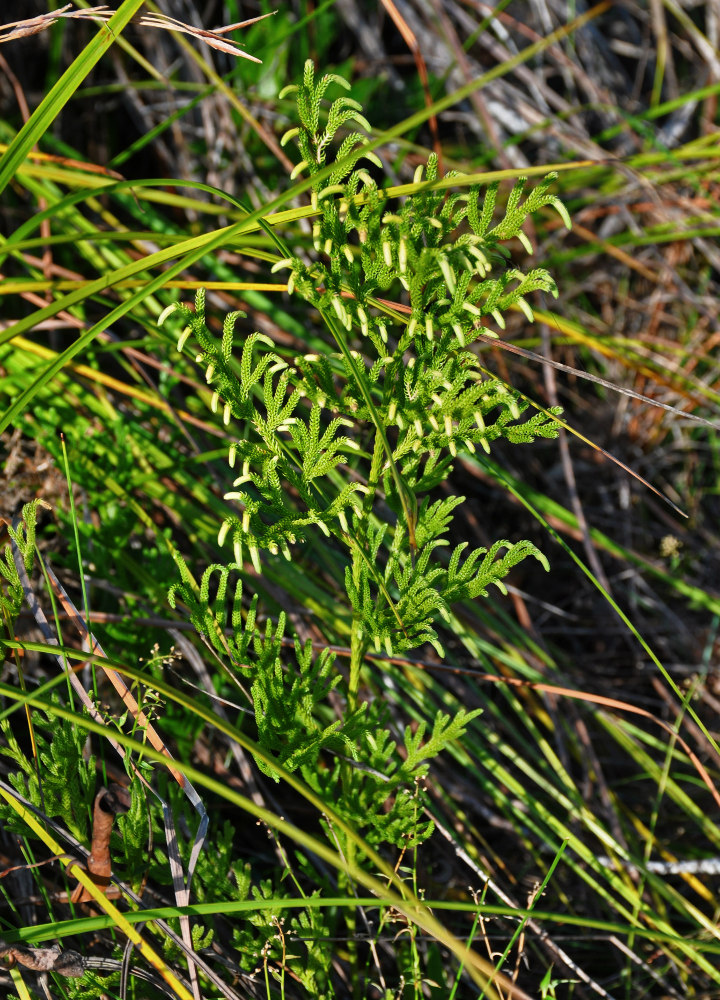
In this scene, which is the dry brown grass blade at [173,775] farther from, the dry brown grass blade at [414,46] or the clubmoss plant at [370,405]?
the dry brown grass blade at [414,46]

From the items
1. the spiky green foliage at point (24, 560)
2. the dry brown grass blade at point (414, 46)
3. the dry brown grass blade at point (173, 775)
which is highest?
the dry brown grass blade at point (414, 46)

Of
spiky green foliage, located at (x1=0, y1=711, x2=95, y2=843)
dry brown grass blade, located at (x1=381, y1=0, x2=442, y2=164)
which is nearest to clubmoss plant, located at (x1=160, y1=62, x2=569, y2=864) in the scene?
spiky green foliage, located at (x1=0, y1=711, x2=95, y2=843)

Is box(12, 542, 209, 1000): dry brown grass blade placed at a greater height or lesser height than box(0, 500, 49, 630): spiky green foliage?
lesser

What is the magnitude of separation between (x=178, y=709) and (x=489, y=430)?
0.74 meters

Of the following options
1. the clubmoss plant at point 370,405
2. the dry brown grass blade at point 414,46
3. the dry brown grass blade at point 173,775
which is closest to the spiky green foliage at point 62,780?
the dry brown grass blade at point 173,775

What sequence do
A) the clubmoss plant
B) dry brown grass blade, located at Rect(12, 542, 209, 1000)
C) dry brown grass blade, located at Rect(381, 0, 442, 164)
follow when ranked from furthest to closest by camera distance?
dry brown grass blade, located at Rect(381, 0, 442, 164) < dry brown grass blade, located at Rect(12, 542, 209, 1000) < the clubmoss plant

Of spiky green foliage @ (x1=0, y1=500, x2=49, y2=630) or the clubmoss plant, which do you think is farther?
spiky green foliage @ (x1=0, y1=500, x2=49, y2=630)

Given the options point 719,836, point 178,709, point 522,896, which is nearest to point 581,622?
point 719,836

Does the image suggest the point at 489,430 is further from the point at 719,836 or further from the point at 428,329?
the point at 719,836

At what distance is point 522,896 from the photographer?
1473mm

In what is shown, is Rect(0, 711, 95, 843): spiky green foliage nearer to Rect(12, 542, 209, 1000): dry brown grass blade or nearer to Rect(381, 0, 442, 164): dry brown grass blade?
Rect(12, 542, 209, 1000): dry brown grass blade

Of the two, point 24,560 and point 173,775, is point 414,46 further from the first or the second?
point 173,775

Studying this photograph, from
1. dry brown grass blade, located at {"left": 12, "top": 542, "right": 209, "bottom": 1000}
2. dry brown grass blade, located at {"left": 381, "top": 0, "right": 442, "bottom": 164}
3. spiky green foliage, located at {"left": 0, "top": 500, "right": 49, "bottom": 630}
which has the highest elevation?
dry brown grass blade, located at {"left": 381, "top": 0, "right": 442, "bottom": 164}

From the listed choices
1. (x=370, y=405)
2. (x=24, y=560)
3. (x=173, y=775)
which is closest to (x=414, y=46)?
(x=370, y=405)
